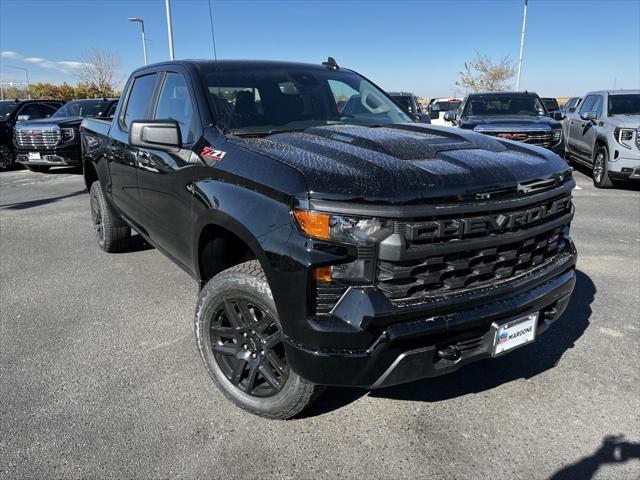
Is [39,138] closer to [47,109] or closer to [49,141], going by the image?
[49,141]

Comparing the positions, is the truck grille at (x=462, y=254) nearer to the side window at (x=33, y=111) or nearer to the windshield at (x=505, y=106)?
the windshield at (x=505, y=106)

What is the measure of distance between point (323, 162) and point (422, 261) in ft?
2.06

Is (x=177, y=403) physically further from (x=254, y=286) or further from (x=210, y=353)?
(x=254, y=286)

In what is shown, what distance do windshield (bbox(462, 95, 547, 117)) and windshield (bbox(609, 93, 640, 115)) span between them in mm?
1201

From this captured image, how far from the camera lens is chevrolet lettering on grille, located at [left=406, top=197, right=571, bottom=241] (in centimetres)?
210

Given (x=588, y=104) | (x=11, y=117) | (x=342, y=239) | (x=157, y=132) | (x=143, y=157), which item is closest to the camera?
(x=342, y=239)

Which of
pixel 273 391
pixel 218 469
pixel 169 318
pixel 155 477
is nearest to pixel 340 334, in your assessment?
pixel 273 391

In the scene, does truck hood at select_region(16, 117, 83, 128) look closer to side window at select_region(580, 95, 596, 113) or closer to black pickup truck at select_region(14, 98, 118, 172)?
black pickup truck at select_region(14, 98, 118, 172)

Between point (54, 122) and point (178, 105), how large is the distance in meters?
A: 9.69

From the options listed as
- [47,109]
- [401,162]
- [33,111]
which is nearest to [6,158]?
[33,111]

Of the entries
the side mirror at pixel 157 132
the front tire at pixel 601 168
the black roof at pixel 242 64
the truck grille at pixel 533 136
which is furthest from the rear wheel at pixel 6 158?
the front tire at pixel 601 168

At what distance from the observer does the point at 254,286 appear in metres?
2.40

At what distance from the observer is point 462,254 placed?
226 cm

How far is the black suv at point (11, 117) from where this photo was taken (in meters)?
12.8
